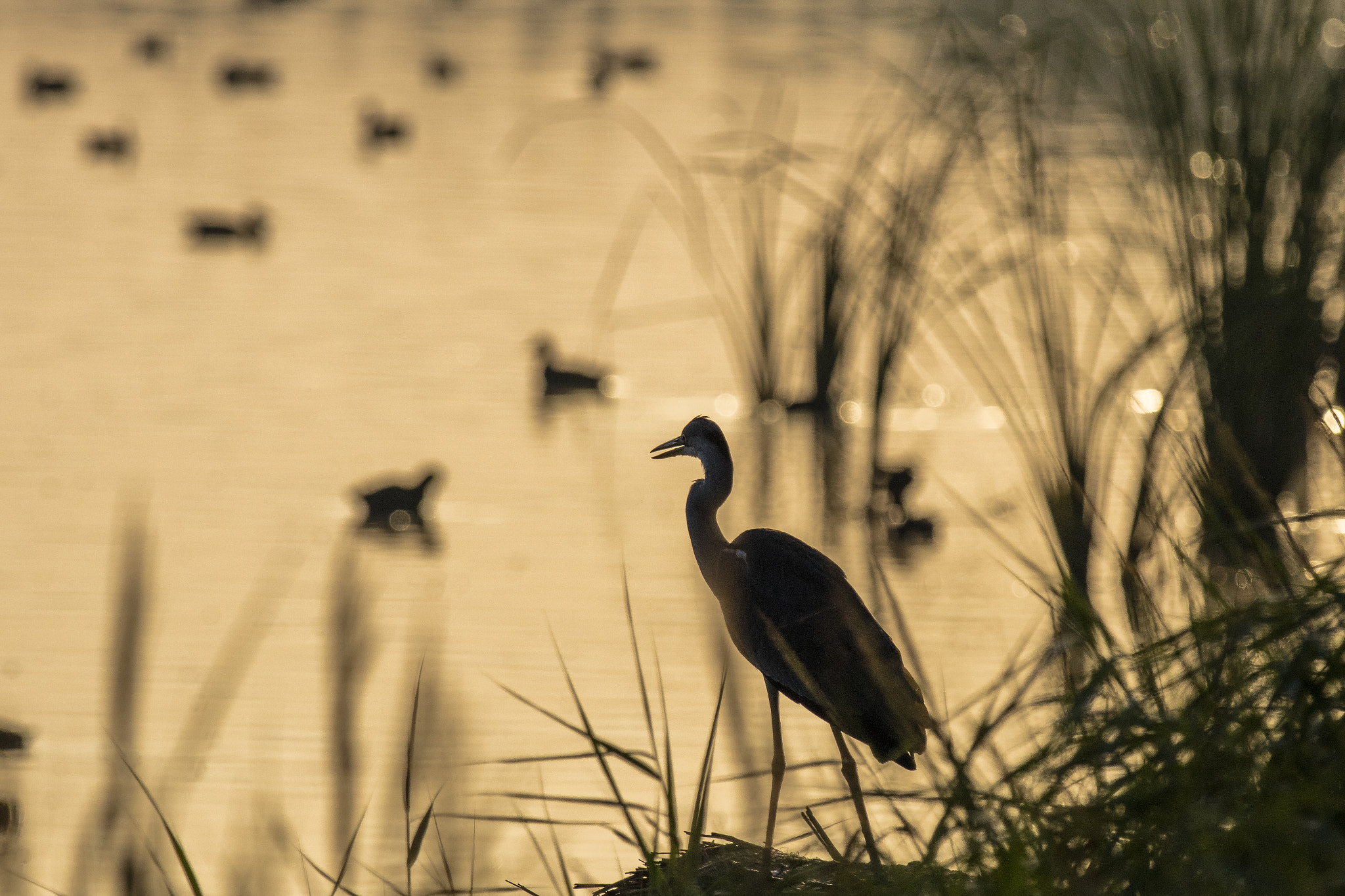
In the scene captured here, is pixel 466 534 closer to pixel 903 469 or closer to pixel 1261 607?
pixel 903 469

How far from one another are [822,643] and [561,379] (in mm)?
6081

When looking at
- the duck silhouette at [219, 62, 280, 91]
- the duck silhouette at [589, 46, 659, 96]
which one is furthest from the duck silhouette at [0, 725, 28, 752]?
the duck silhouette at [589, 46, 659, 96]

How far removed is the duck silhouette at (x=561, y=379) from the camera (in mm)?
10000

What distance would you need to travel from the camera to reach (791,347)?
1020 cm

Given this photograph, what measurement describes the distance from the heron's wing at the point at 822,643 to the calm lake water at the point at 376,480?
0.23 metres

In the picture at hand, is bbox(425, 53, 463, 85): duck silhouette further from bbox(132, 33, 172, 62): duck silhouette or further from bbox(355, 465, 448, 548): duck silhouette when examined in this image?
bbox(355, 465, 448, 548): duck silhouette

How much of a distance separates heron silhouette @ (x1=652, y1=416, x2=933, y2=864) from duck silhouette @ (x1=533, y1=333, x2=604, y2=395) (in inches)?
207

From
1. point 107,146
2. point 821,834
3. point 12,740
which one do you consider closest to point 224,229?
point 107,146

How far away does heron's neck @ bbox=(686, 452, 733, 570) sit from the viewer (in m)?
4.56

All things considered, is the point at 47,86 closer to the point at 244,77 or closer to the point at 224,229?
the point at 244,77

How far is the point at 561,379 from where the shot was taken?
10.0m

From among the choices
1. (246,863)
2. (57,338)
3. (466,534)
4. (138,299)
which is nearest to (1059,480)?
(246,863)

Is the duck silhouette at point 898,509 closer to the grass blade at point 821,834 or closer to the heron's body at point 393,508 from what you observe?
the heron's body at point 393,508

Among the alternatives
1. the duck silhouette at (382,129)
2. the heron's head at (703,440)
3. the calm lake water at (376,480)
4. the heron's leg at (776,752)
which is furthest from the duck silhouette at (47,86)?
the heron's leg at (776,752)
